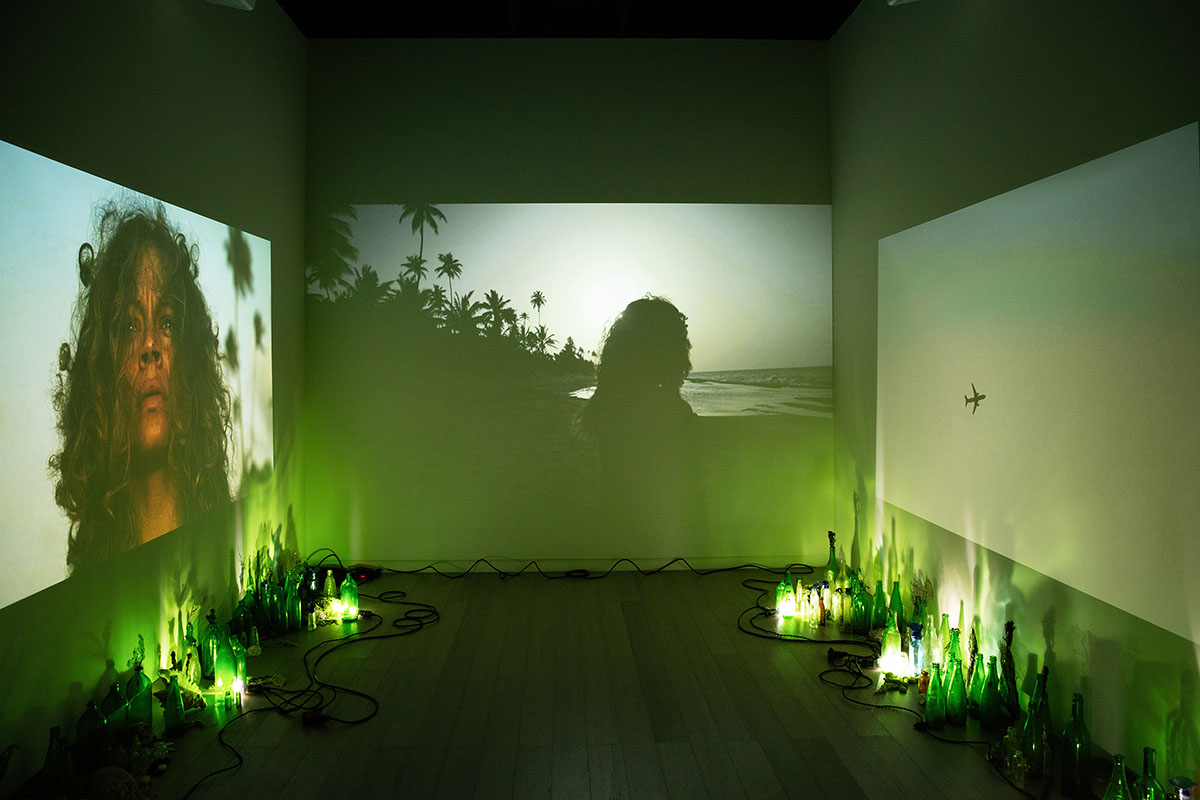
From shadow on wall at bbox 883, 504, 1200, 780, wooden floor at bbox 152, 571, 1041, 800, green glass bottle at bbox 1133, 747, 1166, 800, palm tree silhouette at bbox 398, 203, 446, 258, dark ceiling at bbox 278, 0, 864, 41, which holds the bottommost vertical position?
wooden floor at bbox 152, 571, 1041, 800

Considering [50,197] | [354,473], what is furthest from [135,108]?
[354,473]

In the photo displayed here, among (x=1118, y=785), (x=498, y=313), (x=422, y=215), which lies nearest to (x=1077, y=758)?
(x=1118, y=785)

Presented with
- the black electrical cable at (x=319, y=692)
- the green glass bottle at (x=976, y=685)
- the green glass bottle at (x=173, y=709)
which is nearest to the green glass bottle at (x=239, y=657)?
the black electrical cable at (x=319, y=692)

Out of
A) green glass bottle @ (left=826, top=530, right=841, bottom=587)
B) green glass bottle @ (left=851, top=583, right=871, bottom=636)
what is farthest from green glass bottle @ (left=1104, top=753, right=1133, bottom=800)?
green glass bottle @ (left=826, top=530, right=841, bottom=587)

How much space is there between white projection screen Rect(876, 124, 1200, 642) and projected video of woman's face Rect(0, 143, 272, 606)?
303 centimetres

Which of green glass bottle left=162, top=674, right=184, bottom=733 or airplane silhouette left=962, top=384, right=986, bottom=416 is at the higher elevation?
airplane silhouette left=962, top=384, right=986, bottom=416

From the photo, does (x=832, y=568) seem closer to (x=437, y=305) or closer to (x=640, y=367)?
(x=640, y=367)

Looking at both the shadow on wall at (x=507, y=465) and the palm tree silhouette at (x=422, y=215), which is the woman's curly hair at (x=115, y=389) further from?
the palm tree silhouette at (x=422, y=215)

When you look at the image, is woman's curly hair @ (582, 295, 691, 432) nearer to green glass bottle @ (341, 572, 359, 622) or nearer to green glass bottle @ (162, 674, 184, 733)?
green glass bottle @ (341, 572, 359, 622)

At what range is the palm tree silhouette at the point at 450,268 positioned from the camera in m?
4.96

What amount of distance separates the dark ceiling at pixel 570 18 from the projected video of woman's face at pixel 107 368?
155 centimetres

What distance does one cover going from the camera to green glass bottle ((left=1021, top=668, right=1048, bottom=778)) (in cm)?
254

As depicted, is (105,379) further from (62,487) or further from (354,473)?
(354,473)

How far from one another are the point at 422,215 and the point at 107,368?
2423 millimetres
